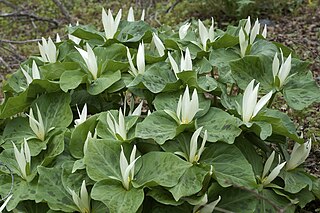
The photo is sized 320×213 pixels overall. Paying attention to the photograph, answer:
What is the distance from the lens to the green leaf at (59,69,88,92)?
6.48 ft

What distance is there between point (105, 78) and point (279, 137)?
687 mm

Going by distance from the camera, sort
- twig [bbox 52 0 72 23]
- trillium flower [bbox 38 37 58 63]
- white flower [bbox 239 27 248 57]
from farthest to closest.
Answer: twig [bbox 52 0 72 23]
trillium flower [bbox 38 37 58 63]
white flower [bbox 239 27 248 57]

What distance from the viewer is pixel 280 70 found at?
6.68 feet

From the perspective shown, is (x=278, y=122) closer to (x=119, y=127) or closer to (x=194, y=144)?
(x=194, y=144)

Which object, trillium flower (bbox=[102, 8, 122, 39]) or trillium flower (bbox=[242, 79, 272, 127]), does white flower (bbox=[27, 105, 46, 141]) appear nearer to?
trillium flower (bbox=[102, 8, 122, 39])

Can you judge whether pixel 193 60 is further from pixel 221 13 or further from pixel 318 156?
pixel 221 13

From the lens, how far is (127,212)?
1.65 meters

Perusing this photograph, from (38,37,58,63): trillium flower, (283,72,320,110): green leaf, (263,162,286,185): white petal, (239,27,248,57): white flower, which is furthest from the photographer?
(38,37,58,63): trillium flower

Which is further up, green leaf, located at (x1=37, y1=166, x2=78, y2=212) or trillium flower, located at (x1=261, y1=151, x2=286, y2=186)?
green leaf, located at (x1=37, y1=166, x2=78, y2=212)

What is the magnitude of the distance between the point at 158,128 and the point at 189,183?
9.0 inches

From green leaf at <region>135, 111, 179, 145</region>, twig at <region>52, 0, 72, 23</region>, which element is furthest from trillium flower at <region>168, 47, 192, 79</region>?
twig at <region>52, 0, 72, 23</region>

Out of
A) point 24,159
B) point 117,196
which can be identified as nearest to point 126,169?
point 117,196

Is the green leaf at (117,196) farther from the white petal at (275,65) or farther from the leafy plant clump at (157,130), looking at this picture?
the white petal at (275,65)

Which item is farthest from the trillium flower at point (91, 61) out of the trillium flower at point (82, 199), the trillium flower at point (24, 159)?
the trillium flower at point (82, 199)
